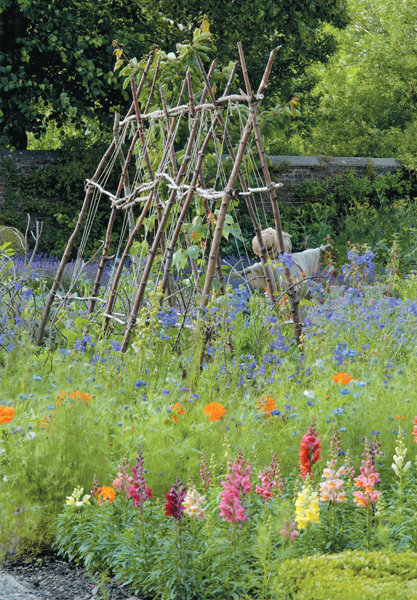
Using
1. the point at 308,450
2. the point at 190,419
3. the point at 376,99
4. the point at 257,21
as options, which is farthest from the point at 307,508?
the point at 376,99

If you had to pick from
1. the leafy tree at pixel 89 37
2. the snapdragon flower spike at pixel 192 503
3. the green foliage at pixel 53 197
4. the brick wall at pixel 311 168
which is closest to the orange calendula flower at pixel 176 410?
the snapdragon flower spike at pixel 192 503

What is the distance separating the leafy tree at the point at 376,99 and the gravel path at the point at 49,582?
606 inches

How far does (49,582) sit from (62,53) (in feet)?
36.4

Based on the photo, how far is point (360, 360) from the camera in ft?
17.7

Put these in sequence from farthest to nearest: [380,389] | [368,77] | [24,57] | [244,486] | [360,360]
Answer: [368,77] → [24,57] → [360,360] → [380,389] → [244,486]

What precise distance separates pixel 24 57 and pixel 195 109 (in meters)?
8.28

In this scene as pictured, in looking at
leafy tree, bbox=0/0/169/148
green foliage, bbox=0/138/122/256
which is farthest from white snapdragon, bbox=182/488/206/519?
leafy tree, bbox=0/0/169/148

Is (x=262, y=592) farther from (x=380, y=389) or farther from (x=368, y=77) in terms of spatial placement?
(x=368, y=77)

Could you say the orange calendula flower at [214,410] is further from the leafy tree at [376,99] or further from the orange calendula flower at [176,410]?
the leafy tree at [376,99]

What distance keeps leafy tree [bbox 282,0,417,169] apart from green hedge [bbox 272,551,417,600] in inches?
618

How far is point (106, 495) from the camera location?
3.14m

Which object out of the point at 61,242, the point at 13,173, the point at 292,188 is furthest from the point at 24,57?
the point at 292,188

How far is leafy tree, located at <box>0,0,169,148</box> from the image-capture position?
12.6 metres

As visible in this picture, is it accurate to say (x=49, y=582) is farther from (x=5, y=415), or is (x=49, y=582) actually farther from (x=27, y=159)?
(x=27, y=159)
